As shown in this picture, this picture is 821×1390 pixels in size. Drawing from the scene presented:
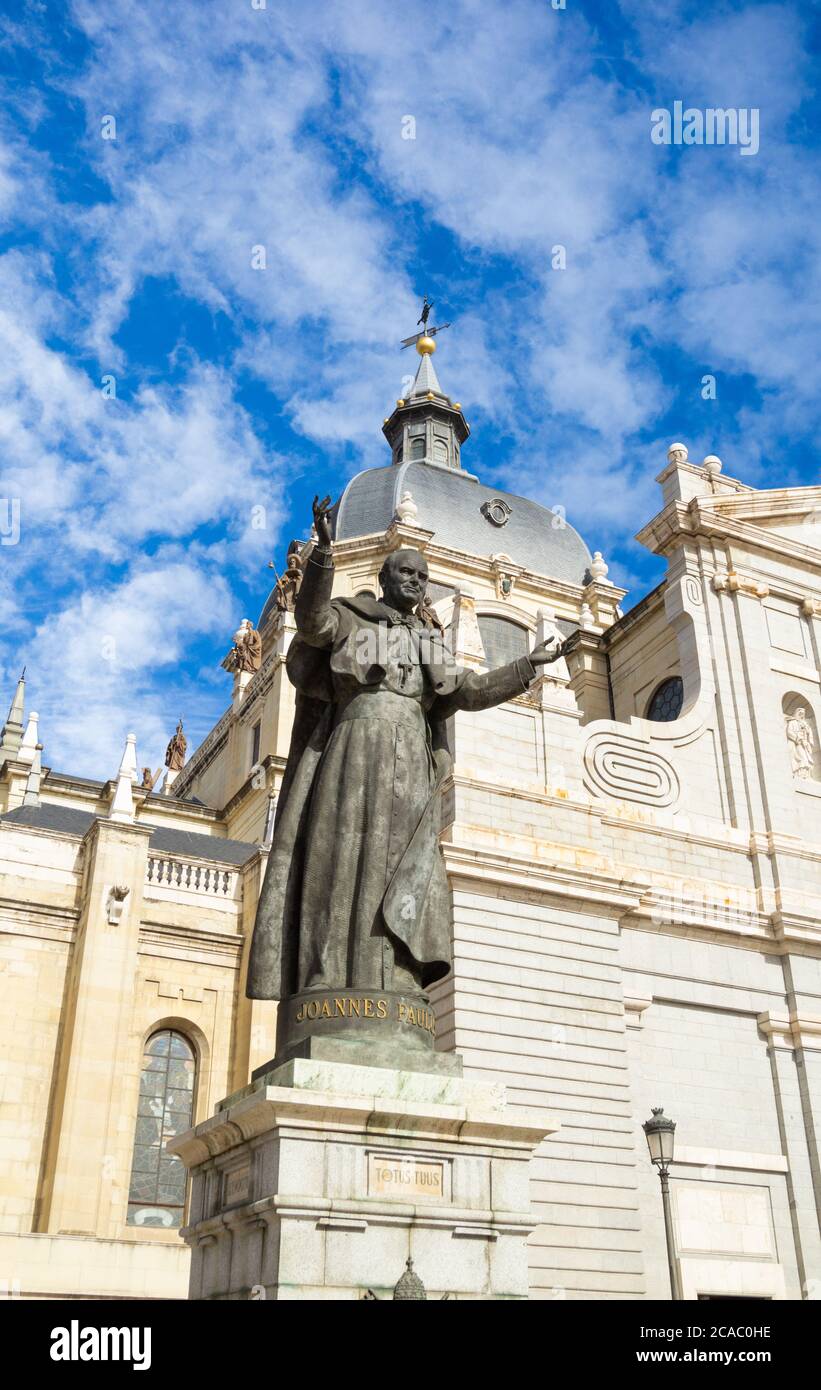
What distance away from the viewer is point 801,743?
24.5 meters

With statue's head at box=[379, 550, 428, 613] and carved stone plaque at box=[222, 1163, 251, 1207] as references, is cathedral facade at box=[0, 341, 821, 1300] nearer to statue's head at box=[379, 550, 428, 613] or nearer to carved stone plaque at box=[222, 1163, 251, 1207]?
statue's head at box=[379, 550, 428, 613]

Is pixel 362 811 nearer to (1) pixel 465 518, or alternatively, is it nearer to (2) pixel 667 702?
(2) pixel 667 702

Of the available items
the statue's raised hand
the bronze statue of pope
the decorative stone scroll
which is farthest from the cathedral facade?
the statue's raised hand

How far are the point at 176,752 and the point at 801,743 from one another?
32697mm

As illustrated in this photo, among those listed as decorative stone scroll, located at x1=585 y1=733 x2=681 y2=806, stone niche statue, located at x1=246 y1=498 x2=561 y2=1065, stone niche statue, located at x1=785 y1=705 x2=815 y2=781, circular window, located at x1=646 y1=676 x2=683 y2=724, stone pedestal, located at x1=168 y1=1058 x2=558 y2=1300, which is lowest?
stone pedestal, located at x1=168 y1=1058 x2=558 y2=1300

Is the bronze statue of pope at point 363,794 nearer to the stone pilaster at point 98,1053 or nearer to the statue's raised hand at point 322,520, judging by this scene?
the statue's raised hand at point 322,520

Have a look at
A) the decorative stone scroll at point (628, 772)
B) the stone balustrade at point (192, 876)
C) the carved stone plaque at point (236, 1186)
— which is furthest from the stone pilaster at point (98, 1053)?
the carved stone plaque at point (236, 1186)

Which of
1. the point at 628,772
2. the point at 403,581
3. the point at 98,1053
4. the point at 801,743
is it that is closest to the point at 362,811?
the point at 403,581

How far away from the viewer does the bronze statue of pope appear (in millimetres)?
6219

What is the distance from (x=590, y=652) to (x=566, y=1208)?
15160mm

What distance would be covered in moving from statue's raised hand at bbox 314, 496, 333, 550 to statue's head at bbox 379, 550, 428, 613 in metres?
1.01

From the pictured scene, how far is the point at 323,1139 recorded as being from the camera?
5.41m

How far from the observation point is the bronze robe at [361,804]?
245 inches
